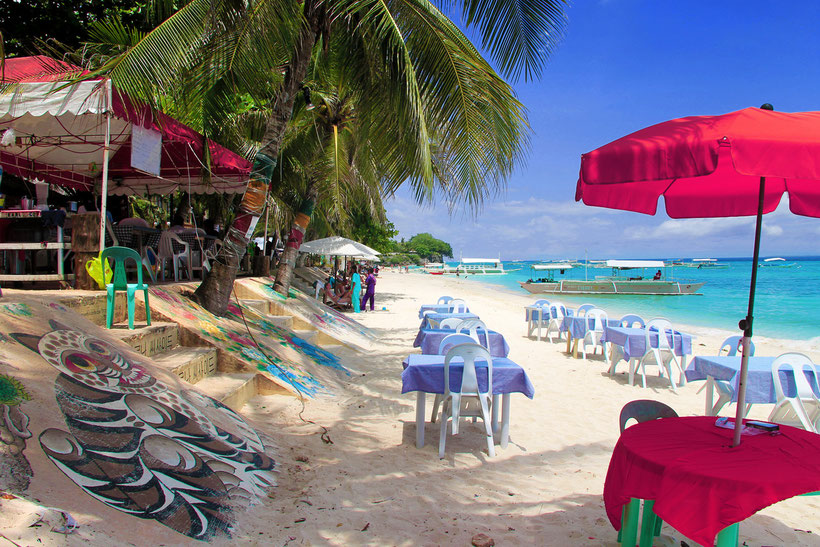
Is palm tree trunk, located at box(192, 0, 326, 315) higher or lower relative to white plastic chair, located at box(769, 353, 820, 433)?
higher

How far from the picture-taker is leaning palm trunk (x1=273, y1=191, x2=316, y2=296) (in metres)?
10.8

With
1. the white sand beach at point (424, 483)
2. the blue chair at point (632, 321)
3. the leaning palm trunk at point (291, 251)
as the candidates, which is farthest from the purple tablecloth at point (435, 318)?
the leaning palm trunk at point (291, 251)

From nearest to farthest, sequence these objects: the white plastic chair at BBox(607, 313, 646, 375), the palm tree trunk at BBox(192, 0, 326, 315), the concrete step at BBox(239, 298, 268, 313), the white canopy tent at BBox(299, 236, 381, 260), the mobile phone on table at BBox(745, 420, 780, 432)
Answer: the mobile phone on table at BBox(745, 420, 780, 432) < the palm tree trunk at BBox(192, 0, 326, 315) < the white plastic chair at BBox(607, 313, 646, 375) < the concrete step at BBox(239, 298, 268, 313) < the white canopy tent at BBox(299, 236, 381, 260)

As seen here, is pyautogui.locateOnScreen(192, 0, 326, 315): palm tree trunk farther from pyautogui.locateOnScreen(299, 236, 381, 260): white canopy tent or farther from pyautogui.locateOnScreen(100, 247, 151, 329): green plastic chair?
pyautogui.locateOnScreen(299, 236, 381, 260): white canopy tent

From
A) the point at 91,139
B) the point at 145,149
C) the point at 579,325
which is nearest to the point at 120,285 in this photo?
the point at 145,149

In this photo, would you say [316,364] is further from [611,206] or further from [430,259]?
[430,259]

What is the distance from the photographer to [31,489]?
221 centimetres

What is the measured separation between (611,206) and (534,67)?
12.8ft

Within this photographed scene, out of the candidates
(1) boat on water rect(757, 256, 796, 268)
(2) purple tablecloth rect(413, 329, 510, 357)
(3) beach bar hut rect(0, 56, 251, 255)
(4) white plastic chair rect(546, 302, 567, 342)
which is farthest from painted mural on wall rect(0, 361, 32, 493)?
(1) boat on water rect(757, 256, 796, 268)

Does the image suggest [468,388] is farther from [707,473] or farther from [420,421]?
[707,473]

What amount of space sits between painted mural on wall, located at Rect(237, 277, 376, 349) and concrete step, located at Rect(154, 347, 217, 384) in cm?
406

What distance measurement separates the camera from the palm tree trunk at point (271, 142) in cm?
658

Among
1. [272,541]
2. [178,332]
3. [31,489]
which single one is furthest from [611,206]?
[178,332]

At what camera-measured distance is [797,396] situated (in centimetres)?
444
